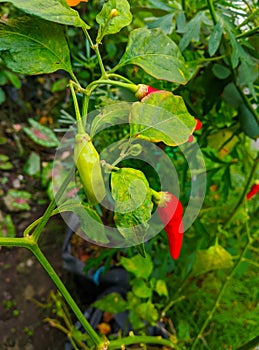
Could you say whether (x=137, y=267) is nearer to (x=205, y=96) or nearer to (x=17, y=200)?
(x=205, y=96)

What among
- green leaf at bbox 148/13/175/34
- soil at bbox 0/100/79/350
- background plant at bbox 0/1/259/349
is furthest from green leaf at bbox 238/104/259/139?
soil at bbox 0/100/79/350

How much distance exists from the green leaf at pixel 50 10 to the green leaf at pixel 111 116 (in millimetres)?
65

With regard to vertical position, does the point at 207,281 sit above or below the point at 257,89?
below

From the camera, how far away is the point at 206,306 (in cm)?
95

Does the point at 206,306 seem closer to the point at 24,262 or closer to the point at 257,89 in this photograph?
the point at 257,89

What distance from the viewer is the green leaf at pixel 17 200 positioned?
1492mm

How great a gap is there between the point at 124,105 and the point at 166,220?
106mm

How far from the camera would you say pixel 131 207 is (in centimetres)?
30

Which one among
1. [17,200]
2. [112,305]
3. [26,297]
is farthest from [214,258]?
[17,200]

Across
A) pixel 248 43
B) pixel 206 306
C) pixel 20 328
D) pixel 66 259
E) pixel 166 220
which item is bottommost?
pixel 20 328

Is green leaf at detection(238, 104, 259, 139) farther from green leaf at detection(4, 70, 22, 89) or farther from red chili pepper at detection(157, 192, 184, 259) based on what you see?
green leaf at detection(4, 70, 22, 89)

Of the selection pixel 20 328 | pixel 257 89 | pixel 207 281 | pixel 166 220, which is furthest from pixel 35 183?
pixel 166 220

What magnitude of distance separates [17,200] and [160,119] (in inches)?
49.1

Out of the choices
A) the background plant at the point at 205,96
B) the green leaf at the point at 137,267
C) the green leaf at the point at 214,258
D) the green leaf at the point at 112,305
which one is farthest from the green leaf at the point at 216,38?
the green leaf at the point at 112,305
